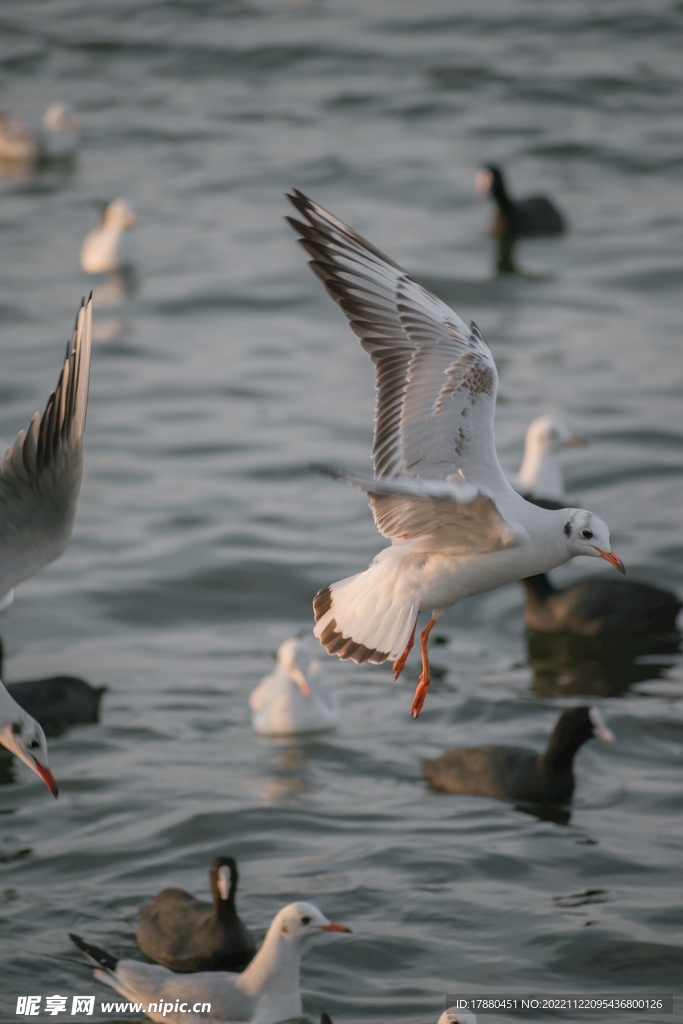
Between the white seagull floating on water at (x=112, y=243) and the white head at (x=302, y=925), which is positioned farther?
the white seagull floating on water at (x=112, y=243)

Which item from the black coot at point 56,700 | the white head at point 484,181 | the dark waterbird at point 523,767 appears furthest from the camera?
the white head at point 484,181

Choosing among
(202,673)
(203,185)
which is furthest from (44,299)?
(202,673)

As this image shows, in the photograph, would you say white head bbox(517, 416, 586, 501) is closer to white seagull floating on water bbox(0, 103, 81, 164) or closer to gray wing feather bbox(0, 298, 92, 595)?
gray wing feather bbox(0, 298, 92, 595)

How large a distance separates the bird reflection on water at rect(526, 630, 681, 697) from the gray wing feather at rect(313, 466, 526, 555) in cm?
633

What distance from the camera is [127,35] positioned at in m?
31.1

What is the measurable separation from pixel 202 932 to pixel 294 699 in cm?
313

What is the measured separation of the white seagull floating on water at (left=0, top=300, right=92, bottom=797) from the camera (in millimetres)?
5887

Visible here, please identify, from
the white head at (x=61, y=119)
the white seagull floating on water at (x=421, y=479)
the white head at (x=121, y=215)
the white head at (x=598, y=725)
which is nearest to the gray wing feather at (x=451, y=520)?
the white seagull floating on water at (x=421, y=479)

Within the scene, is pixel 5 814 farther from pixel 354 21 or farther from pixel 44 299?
pixel 354 21

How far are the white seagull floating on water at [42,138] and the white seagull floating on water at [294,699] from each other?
16.3 metres

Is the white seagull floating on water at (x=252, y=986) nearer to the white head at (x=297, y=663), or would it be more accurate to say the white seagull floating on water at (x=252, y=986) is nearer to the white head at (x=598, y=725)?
the white head at (x=598, y=725)

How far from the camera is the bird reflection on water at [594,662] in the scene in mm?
12406

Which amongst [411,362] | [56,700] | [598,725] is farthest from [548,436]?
[411,362]

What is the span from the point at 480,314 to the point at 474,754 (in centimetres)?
1075
